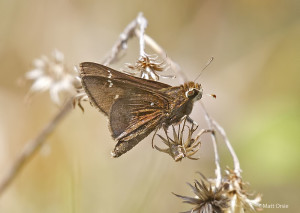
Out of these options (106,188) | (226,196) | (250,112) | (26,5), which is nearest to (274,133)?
(250,112)

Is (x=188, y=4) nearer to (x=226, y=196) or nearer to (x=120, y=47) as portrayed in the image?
(x=120, y=47)

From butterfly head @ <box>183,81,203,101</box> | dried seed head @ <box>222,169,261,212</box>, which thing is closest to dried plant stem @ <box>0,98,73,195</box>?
butterfly head @ <box>183,81,203,101</box>

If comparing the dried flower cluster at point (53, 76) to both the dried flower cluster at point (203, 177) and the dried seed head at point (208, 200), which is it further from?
the dried seed head at point (208, 200)

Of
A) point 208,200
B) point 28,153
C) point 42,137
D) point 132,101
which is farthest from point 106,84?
point 28,153

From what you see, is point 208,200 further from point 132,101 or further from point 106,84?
point 106,84

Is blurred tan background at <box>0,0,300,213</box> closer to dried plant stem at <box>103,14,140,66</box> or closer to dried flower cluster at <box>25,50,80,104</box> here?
dried flower cluster at <box>25,50,80,104</box>

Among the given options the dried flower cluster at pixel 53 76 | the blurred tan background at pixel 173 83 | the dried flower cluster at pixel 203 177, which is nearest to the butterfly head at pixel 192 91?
the dried flower cluster at pixel 203 177
